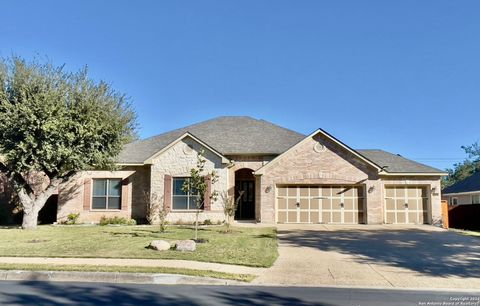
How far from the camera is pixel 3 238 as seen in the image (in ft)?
54.0

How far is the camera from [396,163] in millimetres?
25906

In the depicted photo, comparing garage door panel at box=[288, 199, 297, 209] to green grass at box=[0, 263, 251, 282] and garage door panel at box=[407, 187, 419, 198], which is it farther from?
green grass at box=[0, 263, 251, 282]

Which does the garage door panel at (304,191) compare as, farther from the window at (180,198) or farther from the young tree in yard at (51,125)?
the young tree in yard at (51,125)

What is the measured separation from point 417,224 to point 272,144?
31.8 ft

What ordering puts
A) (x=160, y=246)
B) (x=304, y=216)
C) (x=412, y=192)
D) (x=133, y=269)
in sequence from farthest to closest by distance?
(x=412, y=192) < (x=304, y=216) < (x=160, y=246) < (x=133, y=269)

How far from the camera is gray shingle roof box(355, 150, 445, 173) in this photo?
24.5 m

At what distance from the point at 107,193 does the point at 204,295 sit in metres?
18.1

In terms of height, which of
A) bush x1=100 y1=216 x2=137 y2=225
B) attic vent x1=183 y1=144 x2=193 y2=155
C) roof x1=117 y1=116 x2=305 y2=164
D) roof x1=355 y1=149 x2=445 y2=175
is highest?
roof x1=117 y1=116 x2=305 y2=164

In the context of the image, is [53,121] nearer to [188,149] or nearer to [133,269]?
[188,149]

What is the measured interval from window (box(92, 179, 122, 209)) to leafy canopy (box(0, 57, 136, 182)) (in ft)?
10.9

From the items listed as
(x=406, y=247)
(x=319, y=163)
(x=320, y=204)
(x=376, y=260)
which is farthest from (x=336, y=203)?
(x=376, y=260)

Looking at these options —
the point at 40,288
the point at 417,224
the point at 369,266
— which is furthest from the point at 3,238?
the point at 417,224

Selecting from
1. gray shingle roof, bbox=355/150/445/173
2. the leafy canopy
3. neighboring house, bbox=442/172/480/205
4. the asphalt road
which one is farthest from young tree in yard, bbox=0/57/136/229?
neighboring house, bbox=442/172/480/205

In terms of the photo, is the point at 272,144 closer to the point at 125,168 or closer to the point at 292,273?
the point at 125,168
